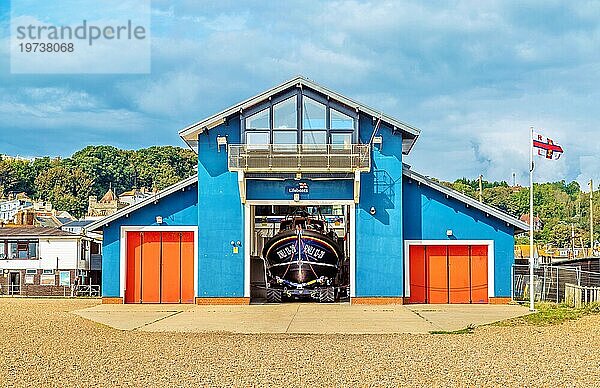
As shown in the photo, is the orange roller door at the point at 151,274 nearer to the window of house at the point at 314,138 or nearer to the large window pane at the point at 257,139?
the large window pane at the point at 257,139

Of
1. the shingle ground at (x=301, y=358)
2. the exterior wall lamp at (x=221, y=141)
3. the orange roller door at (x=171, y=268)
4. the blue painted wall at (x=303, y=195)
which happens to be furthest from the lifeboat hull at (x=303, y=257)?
the shingle ground at (x=301, y=358)

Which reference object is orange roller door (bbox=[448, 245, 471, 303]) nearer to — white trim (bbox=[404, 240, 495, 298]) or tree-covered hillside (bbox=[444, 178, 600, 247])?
white trim (bbox=[404, 240, 495, 298])

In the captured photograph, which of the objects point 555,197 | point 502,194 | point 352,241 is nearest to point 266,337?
point 352,241

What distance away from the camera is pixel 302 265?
108ft

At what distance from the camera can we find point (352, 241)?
2952 cm

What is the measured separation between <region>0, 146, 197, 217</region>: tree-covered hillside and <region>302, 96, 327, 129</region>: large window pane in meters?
107

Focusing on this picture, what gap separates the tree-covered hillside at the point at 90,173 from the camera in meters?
136

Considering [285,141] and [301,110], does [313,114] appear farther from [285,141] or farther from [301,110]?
[285,141]

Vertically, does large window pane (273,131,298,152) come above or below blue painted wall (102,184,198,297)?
above

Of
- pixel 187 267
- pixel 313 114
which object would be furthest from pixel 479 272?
pixel 187 267

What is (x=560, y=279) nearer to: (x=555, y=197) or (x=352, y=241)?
(x=352, y=241)

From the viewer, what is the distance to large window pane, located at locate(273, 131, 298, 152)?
28.6m

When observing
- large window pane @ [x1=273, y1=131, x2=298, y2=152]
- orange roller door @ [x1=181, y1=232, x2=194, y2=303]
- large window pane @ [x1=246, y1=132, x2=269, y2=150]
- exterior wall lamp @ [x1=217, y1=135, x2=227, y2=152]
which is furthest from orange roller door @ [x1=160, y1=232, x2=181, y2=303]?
large window pane @ [x1=273, y1=131, x2=298, y2=152]

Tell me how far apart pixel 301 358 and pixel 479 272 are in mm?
16626
